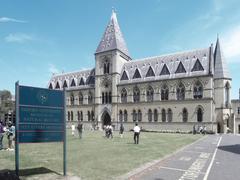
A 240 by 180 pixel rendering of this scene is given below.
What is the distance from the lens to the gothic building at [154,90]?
164 feet

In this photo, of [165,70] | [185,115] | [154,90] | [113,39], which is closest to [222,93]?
[185,115]

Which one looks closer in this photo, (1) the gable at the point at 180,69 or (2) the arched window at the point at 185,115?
(2) the arched window at the point at 185,115

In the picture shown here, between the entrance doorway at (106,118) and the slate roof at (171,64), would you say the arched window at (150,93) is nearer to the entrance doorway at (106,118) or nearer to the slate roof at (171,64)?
the slate roof at (171,64)

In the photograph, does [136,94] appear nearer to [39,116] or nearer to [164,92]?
[164,92]

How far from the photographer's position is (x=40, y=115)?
9750mm

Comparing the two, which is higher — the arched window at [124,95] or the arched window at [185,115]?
the arched window at [124,95]

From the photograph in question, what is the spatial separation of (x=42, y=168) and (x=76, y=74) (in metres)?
65.1

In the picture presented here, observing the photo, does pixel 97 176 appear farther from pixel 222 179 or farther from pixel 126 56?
pixel 126 56

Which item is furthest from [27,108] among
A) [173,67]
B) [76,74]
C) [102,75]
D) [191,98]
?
[76,74]

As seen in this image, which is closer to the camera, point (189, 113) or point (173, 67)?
point (189, 113)

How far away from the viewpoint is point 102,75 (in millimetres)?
62031

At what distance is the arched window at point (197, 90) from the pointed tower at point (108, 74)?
18.9 metres

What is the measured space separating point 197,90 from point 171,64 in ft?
29.2

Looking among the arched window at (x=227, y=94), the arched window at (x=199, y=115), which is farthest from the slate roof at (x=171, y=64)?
the arched window at (x=227, y=94)
